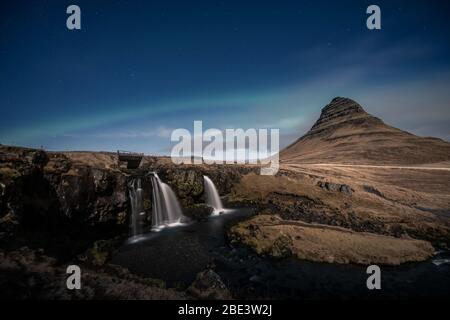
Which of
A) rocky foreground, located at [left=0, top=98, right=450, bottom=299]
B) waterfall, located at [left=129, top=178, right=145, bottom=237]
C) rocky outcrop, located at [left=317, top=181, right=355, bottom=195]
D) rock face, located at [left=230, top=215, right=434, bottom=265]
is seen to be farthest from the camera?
rocky outcrop, located at [left=317, top=181, right=355, bottom=195]

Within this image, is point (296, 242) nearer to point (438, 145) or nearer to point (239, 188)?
point (239, 188)

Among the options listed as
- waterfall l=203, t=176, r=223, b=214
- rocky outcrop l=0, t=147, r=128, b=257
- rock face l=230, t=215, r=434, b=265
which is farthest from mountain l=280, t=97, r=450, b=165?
rocky outcrop l=0, t=147, r=128, b=257

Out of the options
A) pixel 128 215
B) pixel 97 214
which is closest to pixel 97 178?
pixel 97 214

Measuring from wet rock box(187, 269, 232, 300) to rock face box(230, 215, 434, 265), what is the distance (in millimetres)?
7990

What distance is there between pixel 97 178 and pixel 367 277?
1146 inches

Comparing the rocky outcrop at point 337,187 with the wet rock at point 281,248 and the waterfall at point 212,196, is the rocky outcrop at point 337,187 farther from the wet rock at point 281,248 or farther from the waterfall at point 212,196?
the wet rock at point 281,248

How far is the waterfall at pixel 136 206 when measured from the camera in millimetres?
30375

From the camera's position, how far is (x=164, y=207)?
36.0m

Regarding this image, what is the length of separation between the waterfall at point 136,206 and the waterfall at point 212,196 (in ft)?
46.8

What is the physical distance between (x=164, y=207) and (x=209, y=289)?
2274cm

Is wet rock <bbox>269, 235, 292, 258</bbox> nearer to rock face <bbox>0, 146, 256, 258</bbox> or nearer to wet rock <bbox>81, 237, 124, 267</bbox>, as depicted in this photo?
wet rock <bbox>81, 237, 124, 267</bbox>

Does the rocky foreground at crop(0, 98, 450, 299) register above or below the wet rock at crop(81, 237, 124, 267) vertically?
above

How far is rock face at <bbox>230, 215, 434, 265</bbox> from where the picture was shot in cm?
2067

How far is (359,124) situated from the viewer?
648ft
